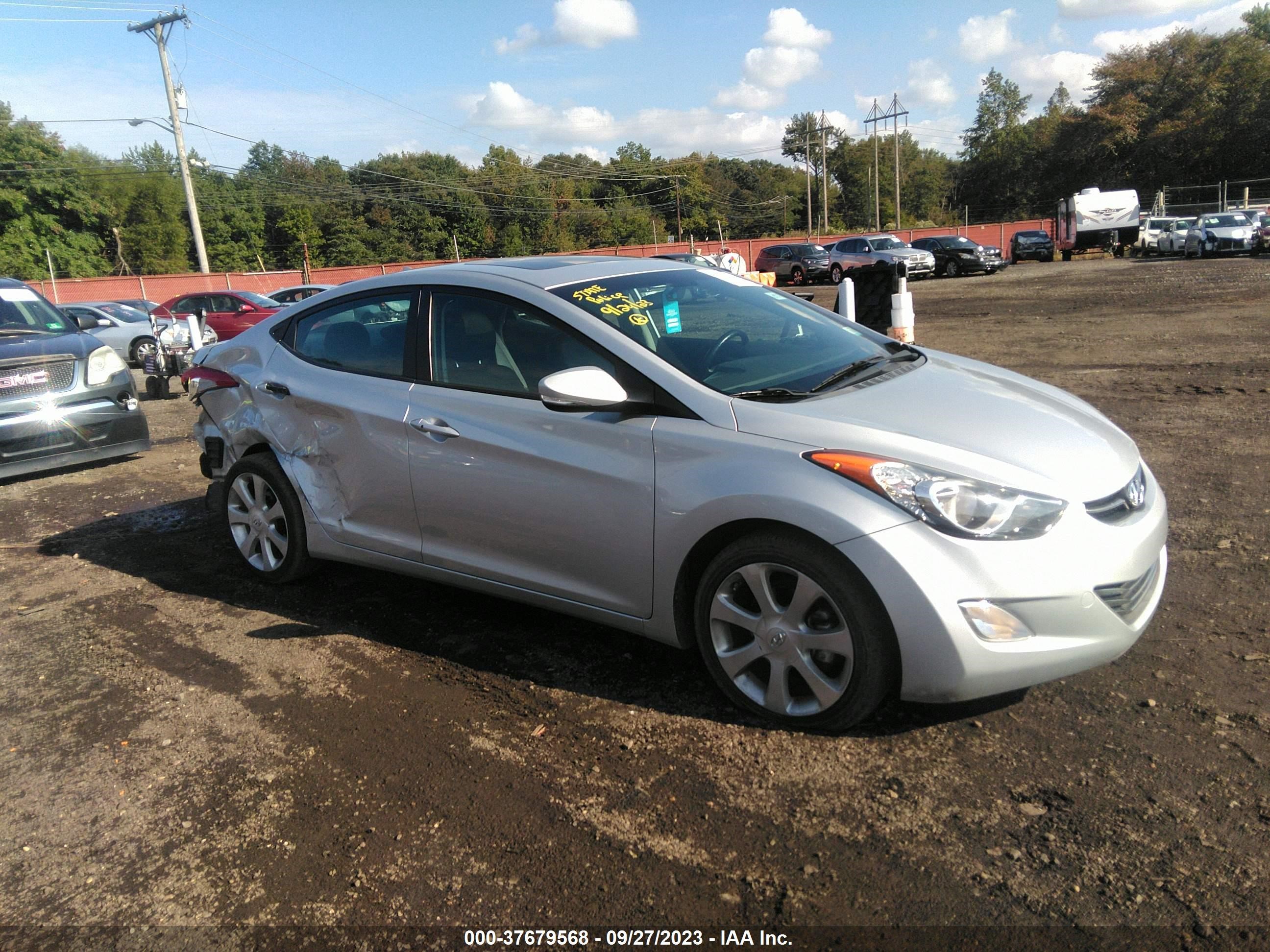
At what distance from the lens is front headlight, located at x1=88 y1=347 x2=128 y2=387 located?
821 cm

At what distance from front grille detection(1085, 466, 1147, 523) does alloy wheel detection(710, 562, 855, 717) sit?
902 mm

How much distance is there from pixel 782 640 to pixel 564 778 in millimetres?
854

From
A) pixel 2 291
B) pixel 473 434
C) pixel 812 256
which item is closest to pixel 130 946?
pixel 473 434

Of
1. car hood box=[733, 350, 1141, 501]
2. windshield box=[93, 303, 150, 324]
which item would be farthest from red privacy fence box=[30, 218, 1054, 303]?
car hood box=[733, 350, 1141, 501]

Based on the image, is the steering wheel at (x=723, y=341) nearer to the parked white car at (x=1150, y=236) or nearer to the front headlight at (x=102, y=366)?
the front headlight at (x=102, y=366)

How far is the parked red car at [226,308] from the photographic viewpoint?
2041 cm

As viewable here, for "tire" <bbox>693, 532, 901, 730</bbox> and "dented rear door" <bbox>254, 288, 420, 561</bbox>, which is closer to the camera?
"tire" <bbox>693, 532, 901, 730</bbox>

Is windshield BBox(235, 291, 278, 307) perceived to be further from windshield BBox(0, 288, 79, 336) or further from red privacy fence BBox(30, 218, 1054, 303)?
red privacy fence BBox(30, 218, 1054, 303)

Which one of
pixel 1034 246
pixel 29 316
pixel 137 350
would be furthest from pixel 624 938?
pixel 1034 246

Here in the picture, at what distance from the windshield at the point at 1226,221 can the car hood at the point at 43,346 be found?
34.2 m

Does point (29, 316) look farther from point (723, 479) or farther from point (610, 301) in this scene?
point (723, 479)

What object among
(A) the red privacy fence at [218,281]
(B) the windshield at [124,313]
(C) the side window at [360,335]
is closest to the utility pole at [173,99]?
(A) the red privacy fence at [218,281]

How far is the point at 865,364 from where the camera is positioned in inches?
153

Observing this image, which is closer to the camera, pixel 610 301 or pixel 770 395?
pixel 770 395
